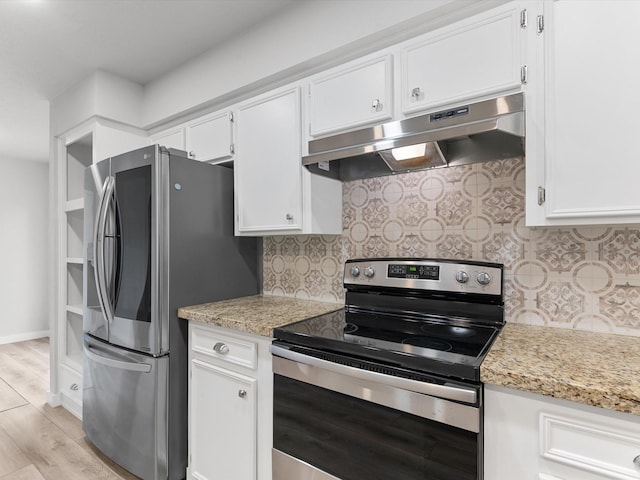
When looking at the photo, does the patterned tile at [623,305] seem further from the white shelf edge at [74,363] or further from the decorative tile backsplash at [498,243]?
the white shelf edge at [74,363]

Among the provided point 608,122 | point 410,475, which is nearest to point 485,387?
point 410,475

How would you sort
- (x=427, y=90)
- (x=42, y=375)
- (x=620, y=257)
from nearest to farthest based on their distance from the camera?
1. (x=620, y=257)
2. (x=427, y=90)
3. (x=42, y=375)

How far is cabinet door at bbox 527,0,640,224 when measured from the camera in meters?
1.07

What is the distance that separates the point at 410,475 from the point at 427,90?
1.37 metres

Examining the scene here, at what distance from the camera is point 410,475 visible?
3.55ft

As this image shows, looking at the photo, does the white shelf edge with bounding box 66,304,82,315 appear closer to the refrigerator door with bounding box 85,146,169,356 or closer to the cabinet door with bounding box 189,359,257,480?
the refrigerator door with bounding box 85,146,169,356

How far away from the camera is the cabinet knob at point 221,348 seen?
1654 mm

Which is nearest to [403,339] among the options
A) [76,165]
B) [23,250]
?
[76,165]

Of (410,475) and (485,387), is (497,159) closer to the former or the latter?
(485,387)

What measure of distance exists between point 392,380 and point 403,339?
22 cm

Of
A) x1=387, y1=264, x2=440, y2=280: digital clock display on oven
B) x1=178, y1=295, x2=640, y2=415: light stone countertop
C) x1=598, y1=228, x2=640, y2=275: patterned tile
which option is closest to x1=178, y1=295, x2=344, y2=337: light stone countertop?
x1=178, y1=295, x2=640, y2=415: light stone countertop

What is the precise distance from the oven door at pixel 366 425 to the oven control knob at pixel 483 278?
603 millimetres

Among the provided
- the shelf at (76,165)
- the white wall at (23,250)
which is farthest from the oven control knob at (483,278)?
the white wall at (23,250)

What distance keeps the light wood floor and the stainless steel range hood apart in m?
2.07
